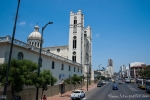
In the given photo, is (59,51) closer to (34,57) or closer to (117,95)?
(34,57)

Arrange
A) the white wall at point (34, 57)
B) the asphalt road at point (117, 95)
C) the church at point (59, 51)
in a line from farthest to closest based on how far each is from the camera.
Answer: the asphalt road at point (117, 95)
the church at point (59, 51)
the white wall at point (34, 57)

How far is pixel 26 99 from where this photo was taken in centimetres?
2023

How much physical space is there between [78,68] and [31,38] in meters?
22.4

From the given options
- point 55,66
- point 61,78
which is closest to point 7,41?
point 55,66

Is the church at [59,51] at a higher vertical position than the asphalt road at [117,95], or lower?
higher

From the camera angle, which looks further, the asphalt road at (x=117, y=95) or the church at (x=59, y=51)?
the asphalt road at (x=117, y=95)

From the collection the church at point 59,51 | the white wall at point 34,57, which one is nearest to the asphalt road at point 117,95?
the white wall at point 34,57

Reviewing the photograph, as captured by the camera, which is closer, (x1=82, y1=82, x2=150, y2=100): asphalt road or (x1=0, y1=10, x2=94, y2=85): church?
(x1=0, y1=10, x2=94, y2=85): church

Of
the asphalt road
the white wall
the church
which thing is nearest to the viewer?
the white wall

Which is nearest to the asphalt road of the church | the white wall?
the white wall

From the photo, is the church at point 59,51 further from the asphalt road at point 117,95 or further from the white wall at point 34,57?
the asphalt road at point 117,95

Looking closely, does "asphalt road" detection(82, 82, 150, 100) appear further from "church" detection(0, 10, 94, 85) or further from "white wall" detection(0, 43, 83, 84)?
"church" detection(0, 10, 94, 85)

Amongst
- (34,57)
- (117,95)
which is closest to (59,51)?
(34,57)

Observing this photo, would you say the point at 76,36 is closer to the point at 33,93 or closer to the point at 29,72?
the point at 33,93
